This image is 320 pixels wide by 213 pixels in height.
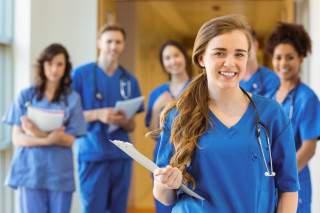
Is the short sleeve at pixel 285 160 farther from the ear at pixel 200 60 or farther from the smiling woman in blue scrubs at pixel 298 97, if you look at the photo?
the smiling woman in blue scrubs at pixel 298 97

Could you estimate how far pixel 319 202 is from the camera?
2.40m

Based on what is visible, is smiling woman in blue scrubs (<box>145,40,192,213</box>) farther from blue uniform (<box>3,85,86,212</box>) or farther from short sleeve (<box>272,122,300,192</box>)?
short sleeve (<box>272,122,300,192</box>)

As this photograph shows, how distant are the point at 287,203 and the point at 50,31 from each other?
2409 millimetres

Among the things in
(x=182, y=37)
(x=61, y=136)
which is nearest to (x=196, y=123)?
(x=61, y=136)

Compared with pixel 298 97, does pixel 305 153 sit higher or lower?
lower

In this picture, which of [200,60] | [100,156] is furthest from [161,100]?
[200,60]

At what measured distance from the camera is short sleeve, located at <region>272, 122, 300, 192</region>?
1.24 metres

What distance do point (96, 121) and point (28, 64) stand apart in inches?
25.3

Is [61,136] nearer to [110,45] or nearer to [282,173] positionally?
[110,45]

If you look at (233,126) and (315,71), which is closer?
(233,126)

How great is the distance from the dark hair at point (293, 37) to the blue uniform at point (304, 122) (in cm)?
22

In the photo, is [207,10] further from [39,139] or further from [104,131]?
[39,139]

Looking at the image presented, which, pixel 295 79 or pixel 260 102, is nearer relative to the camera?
pixel 260 102

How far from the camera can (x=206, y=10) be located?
714 cm
